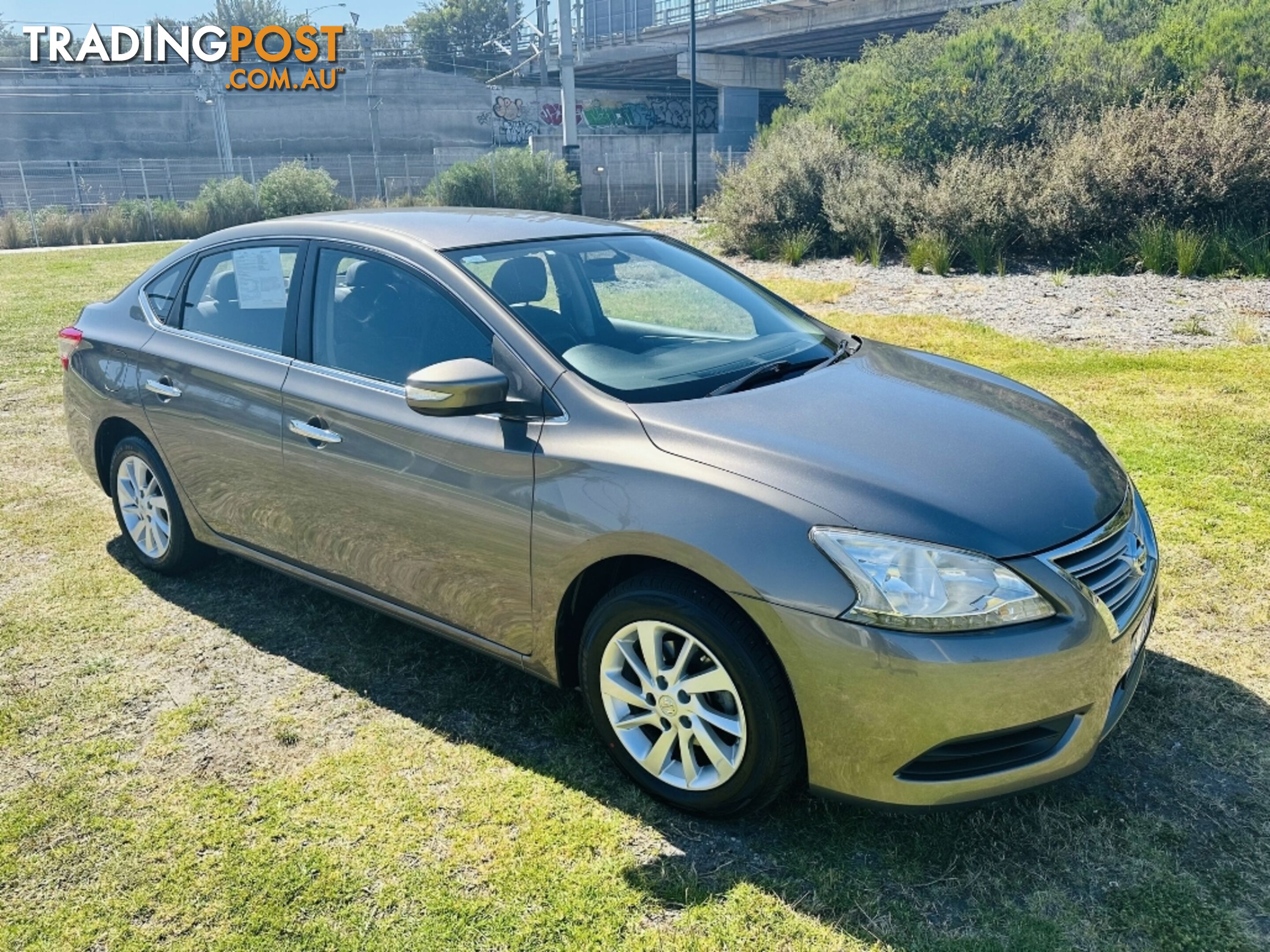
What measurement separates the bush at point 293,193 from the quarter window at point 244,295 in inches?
937

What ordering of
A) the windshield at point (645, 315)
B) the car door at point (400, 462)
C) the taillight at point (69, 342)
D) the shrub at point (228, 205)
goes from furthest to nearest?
the shrub at point (228, 205)
the taillight at point (69, 342)
the windshield at point (645, 315)
the car door at point (400, 462)

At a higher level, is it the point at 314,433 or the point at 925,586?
the point at 314,433

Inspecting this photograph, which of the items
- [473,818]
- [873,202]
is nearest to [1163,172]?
[873,202]

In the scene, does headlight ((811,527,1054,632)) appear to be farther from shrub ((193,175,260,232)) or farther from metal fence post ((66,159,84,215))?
metal fence post ((66,159,84,215))

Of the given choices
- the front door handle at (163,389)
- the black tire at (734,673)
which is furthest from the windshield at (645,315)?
the front door handle at (163,389)

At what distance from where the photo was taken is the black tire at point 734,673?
2600 mm

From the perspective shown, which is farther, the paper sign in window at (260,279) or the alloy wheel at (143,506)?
the alloy wheel at (143,506)

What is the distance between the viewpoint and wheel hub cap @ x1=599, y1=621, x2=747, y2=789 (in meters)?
2.73

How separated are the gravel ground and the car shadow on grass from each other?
629cm

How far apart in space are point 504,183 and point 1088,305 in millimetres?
19791

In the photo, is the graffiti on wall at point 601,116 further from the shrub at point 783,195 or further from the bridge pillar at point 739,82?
the shrub at point 783,195

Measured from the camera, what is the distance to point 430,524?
3.27 metres

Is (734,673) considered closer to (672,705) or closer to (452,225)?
(672,705)

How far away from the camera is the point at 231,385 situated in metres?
3.90
